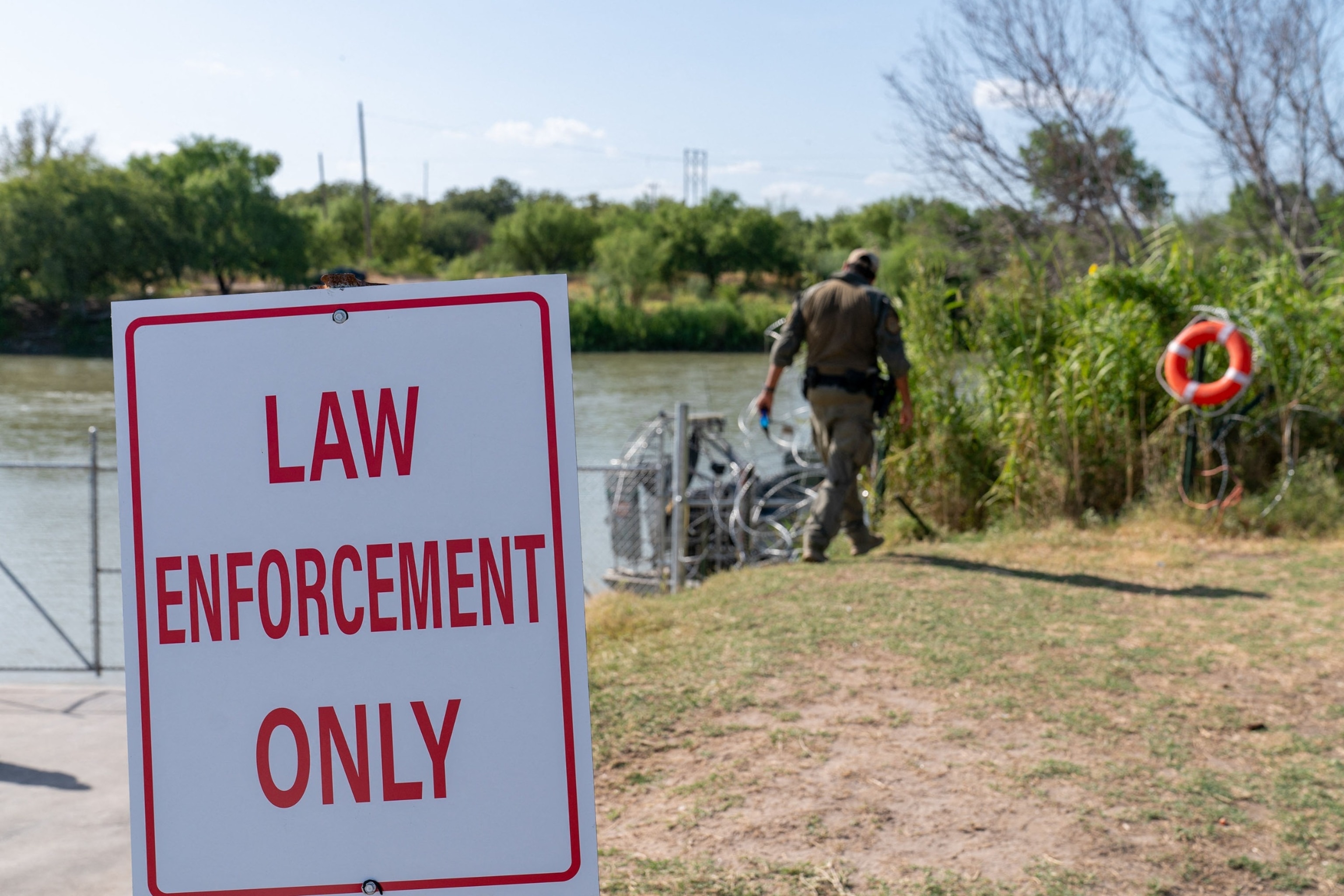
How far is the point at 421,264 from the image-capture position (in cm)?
7475

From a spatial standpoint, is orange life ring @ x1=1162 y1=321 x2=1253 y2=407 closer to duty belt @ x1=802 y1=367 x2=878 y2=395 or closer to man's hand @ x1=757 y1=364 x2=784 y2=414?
duty belt @ x1=802 y1=367 x2=878 y2=395

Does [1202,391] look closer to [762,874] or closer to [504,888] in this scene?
[762,874]

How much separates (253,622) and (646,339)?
168 ft

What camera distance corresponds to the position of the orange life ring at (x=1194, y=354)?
→ 7.31 m

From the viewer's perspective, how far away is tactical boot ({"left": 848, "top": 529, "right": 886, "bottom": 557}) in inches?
286

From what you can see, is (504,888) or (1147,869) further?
(1147,869)

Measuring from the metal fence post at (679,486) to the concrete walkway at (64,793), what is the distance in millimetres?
3730

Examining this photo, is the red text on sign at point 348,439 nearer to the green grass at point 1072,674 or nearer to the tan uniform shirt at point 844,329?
the green grass at point 1072,674

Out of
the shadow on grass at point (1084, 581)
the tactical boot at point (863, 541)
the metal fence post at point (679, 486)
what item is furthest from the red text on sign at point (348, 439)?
the metal fence post at point (679, 486)

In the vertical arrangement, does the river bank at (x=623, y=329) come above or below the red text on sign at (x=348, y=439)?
above

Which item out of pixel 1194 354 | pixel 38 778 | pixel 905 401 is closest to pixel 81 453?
pixel 905 401

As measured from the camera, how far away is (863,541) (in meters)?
7.26

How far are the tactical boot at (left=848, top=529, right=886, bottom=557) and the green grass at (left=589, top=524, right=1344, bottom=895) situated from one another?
13cm

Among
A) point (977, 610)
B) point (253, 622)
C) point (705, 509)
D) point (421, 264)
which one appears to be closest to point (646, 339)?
point (421, 264)
